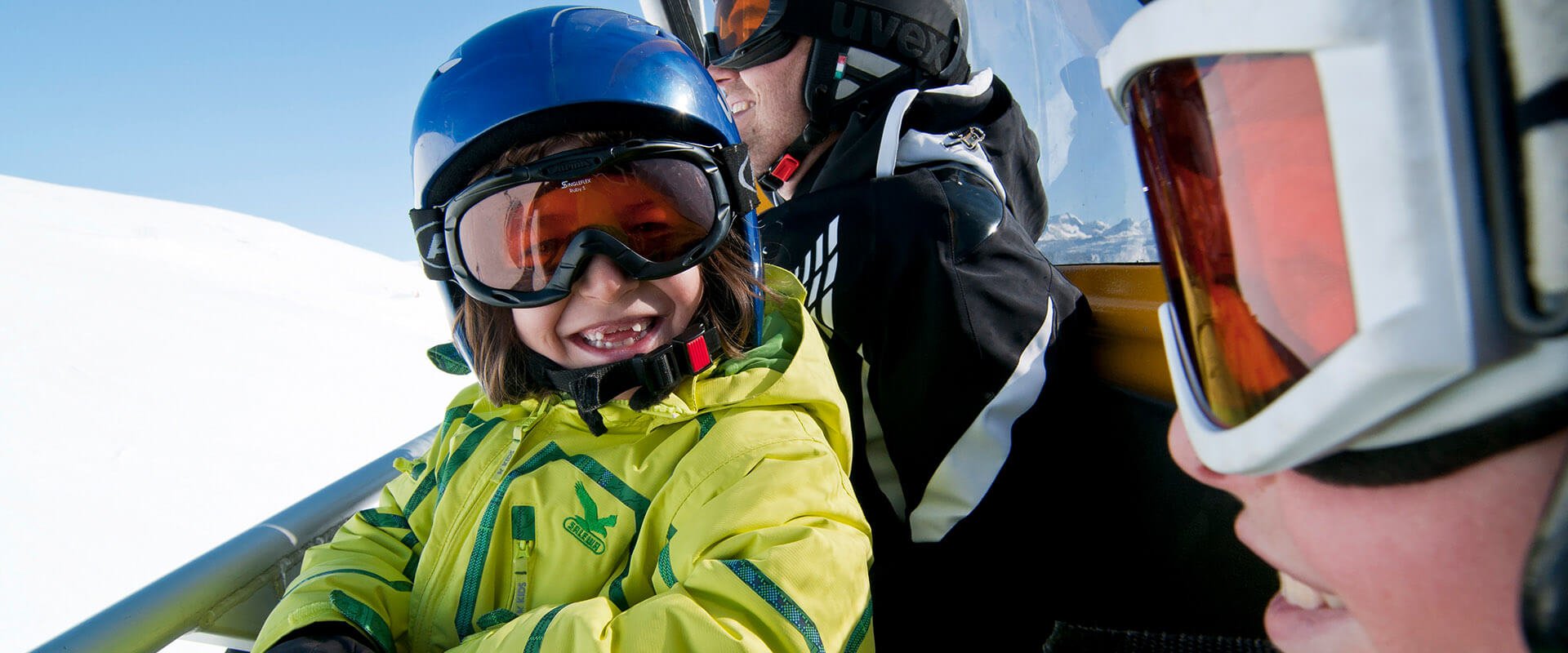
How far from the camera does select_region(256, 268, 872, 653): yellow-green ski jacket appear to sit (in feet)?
3.01

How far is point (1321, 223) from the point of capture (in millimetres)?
357

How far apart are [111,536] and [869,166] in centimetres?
327

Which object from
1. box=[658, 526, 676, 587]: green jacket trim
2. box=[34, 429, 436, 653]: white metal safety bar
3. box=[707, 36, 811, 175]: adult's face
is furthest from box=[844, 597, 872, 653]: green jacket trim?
box=[707, 36, 811, 175]: adult's face

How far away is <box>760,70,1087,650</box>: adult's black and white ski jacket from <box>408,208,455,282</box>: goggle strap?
0.72m

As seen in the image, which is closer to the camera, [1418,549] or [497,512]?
[1418,549]

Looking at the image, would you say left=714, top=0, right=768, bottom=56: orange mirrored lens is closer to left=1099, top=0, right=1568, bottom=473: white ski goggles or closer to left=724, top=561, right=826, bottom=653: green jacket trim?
left=724, top=561, right=826, bottom=653: green jacket trim

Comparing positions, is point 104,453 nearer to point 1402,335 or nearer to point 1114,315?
point 1114,315

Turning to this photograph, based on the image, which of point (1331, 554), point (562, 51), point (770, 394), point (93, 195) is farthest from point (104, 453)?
point (93, 195)

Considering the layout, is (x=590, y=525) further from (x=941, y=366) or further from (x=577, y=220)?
(x=941, y=366)

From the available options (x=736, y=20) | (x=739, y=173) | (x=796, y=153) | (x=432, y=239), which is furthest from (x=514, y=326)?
(x=736, y=20)

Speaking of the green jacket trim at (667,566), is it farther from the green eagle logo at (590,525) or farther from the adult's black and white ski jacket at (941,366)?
the adult's black and white ski jacket at (941,366)

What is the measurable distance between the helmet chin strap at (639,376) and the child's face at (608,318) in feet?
0.26

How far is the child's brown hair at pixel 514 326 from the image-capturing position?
1342 millimetres

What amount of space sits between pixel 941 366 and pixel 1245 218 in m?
0.90
